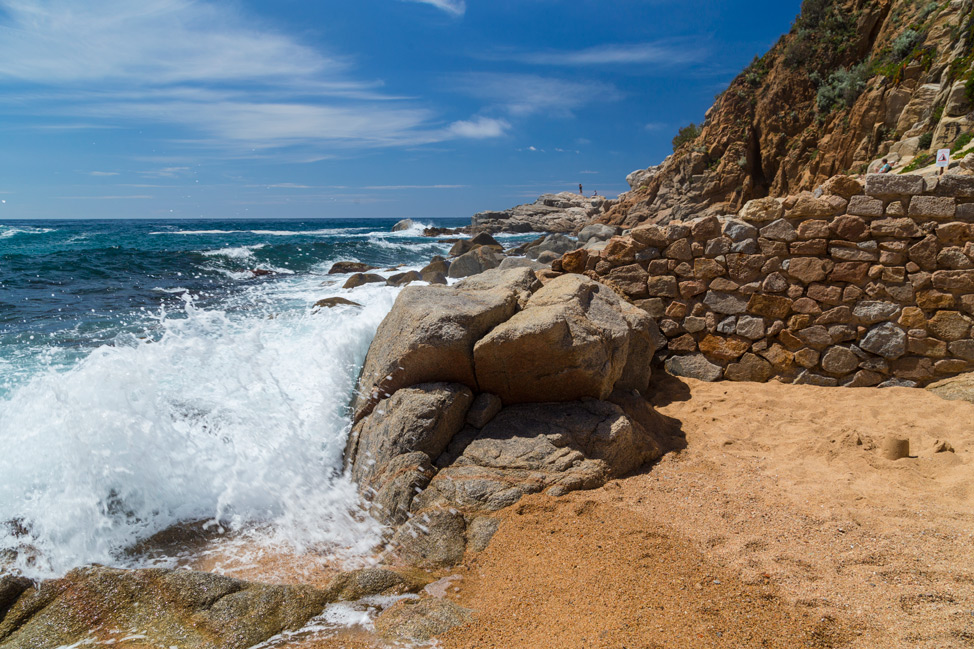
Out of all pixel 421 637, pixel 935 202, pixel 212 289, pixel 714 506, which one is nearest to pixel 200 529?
pixel 421 637

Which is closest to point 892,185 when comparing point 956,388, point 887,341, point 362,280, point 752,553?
point 887,341

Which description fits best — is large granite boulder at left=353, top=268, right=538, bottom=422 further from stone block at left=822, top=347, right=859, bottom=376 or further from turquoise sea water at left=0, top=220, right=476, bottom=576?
stone block at left=822, top=347, right=859, bottom=376

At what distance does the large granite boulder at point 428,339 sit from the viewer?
14.6 ft

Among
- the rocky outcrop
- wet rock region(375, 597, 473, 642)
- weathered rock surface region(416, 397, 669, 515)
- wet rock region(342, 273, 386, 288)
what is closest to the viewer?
wet rock region(375, 597, 473, 642)

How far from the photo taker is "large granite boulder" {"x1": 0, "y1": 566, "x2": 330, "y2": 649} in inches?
99.9

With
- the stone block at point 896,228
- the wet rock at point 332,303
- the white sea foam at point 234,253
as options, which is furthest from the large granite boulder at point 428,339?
the white sea foam at point 234,253

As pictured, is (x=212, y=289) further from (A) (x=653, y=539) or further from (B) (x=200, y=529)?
(A) (x=653, y=539)

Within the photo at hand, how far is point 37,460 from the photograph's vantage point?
384cm

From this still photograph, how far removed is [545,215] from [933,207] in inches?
1922

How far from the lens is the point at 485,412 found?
4.42 meters

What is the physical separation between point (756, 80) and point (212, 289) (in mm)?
21850

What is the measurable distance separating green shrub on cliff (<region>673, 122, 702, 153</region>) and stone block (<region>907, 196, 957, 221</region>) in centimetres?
2223

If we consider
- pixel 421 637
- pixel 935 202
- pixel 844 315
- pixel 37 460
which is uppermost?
pixel 935 202

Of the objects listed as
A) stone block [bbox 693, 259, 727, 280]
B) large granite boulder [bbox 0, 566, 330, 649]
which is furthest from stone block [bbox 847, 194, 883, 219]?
large granite boulder [bbox 0, 566, 330, 649]
